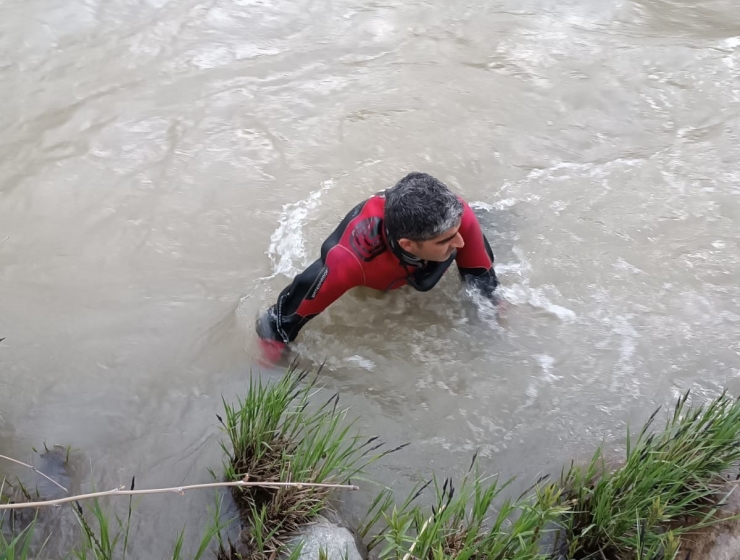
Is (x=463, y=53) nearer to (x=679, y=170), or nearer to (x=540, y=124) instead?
(x=540, y=124)

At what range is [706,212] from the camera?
4.08m

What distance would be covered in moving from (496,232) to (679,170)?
145 cm

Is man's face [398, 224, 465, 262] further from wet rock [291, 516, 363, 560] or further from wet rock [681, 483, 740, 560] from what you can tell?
wet rock [681, 483, 740, 560]

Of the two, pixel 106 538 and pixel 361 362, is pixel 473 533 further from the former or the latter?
pixel 361 362

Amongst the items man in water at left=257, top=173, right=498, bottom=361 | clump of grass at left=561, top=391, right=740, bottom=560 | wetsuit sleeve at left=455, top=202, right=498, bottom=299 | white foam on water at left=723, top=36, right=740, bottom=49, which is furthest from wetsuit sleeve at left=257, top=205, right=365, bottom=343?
white foam on water at left=723, top=36, right=740, bottom=49

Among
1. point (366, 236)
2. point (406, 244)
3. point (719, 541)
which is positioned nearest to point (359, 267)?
point (366, 236)

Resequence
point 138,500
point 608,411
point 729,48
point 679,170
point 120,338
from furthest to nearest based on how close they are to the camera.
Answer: point 729,48 → point 679,170 → point 120,338 → point 608,411 → point 138,500

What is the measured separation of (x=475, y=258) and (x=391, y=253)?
483 millimetres

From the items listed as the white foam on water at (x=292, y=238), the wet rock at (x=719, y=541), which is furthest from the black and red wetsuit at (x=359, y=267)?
the wet rock at (x=719, y=541)

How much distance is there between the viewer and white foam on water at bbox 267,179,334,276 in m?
3.88

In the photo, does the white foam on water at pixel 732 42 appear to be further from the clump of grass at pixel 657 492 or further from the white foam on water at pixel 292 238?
the clump of grass at pixel 657 492

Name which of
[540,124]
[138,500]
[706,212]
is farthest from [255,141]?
[706,212]

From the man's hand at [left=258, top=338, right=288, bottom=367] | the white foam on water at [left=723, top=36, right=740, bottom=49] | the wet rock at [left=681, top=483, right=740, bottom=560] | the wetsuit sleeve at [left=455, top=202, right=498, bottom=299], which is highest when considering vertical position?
the white foam on water at [left=723, top=36, right=740, bottom=49]

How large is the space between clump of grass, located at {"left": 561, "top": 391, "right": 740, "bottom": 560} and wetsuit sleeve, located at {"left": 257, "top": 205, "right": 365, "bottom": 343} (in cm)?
135
